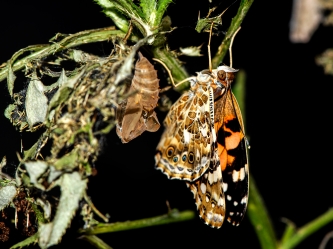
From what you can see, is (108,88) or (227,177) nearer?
(108,88)

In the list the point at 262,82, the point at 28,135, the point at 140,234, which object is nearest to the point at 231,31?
the point at 28,135

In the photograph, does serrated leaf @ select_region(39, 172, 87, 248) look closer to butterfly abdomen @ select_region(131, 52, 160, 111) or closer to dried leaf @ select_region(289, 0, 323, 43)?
butterfly abdomen @ select_region(131, 52, 160, 111)

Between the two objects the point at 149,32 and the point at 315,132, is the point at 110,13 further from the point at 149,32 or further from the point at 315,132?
the point at 315,132

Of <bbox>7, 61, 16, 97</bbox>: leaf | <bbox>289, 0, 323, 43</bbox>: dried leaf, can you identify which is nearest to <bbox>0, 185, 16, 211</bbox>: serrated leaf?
<bbox>7, 61, 16, 97</bbox>: leaf

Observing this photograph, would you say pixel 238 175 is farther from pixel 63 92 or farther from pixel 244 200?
pixel 63 92

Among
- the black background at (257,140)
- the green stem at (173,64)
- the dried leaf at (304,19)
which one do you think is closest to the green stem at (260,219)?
the green stem at (173,64)

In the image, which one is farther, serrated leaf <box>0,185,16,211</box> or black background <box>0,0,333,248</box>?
black background <box>0,0,333,248</box>
